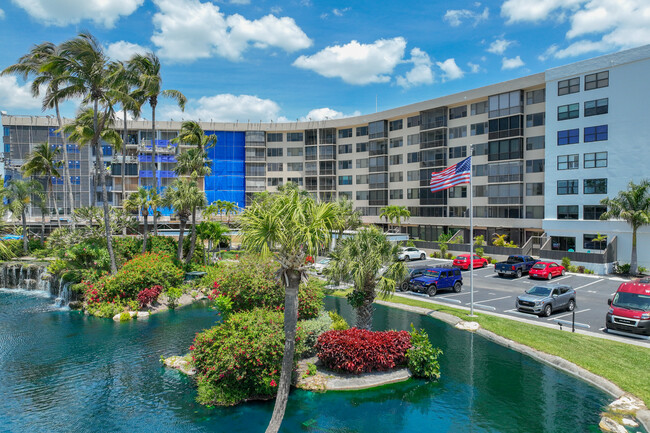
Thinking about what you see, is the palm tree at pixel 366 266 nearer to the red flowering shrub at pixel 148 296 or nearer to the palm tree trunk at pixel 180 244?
the red flowering shrub at pixel 148 296

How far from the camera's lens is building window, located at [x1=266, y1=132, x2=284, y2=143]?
76812 mm

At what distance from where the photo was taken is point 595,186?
Answer: 143 ft

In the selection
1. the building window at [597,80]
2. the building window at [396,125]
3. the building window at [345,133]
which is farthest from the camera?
the building window at [345,133]

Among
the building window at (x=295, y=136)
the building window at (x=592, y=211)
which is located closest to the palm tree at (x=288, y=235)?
the building window at (x=592, y=211)

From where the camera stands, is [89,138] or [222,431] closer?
[222,431]

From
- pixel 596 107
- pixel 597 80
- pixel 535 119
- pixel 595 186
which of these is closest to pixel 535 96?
pixel 535 119

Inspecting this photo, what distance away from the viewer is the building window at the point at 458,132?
56.9 metres

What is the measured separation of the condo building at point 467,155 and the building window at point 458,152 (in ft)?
0.63

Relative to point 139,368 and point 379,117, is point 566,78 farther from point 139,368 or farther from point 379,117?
point 139,368

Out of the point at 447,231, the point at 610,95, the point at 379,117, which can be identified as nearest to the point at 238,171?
the point at 379,117

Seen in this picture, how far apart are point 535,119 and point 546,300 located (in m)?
30.5

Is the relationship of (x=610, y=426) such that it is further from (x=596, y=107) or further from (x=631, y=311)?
(x=596, y=107)

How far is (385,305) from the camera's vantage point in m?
30.7

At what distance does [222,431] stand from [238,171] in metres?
65.5
